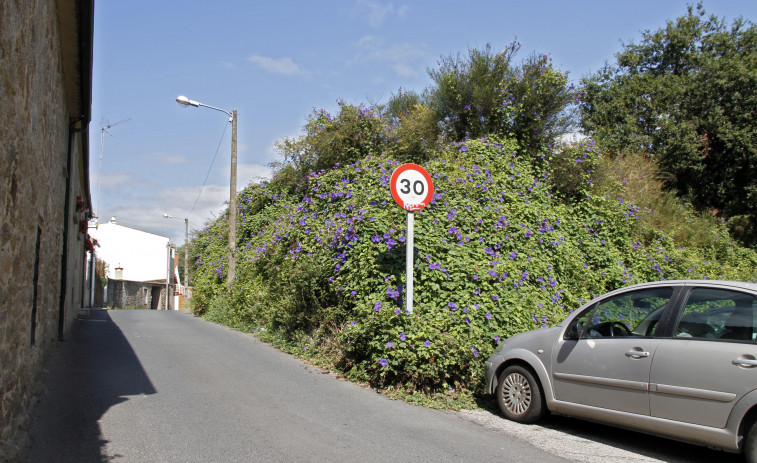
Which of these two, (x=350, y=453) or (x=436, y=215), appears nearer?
(x=350, y=453)

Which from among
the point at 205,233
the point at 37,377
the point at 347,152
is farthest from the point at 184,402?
the point at 205,233

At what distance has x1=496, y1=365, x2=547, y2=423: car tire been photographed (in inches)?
223

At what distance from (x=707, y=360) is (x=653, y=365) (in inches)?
18.0

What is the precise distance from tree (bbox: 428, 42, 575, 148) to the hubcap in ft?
26.9

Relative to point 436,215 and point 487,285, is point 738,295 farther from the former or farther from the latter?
point 436,215

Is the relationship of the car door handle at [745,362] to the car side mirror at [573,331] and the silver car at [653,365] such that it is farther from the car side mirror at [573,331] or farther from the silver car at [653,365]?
the car side mirror at [573,331]

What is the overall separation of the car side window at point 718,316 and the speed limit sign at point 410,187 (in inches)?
151

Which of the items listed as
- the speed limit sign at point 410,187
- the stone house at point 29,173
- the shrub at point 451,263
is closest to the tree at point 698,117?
the shrub at point 451,263

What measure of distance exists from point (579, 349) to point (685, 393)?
3.62 ft

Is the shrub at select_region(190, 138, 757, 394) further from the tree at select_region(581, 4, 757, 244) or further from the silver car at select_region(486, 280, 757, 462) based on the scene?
the tree at select_region(581, 4, 757, 244)

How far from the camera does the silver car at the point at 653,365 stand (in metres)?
4.21

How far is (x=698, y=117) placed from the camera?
59.0 feet

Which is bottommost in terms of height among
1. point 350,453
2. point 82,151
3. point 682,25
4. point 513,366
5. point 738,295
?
point 350,453

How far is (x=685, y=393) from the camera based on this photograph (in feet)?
14.5
